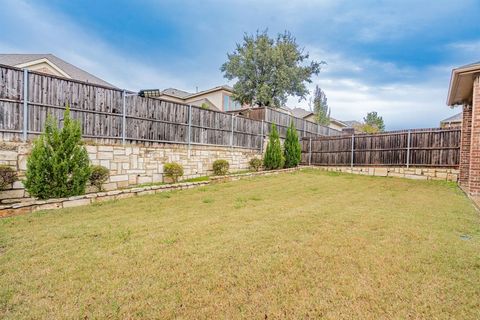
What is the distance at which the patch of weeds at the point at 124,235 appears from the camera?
306 centimetres

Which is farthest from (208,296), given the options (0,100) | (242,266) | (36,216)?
(0,100)

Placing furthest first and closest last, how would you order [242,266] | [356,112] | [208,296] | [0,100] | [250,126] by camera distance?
[356,112], [250,126], [0,100], [242,266], [208,296]

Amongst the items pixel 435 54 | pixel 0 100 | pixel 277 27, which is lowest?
pixel 0 100

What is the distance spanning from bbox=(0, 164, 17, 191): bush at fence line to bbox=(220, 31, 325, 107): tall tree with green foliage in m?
16.1

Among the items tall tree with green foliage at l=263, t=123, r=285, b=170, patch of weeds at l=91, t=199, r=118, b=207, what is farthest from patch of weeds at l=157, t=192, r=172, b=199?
tall tree with green foliage at l=263, t=123, r=285, b=170

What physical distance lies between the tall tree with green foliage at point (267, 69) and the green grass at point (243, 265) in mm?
16265

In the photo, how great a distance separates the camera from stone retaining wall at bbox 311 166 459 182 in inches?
370

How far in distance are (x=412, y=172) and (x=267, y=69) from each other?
1291 cm

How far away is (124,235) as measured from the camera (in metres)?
3.21

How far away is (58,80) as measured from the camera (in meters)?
6.03

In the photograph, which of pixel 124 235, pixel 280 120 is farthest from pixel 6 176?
pixel 280 120

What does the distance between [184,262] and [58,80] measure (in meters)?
6.06

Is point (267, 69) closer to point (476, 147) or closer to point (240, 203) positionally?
point (476, 147)

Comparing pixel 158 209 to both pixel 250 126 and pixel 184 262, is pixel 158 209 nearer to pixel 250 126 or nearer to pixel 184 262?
pixel 184 262
